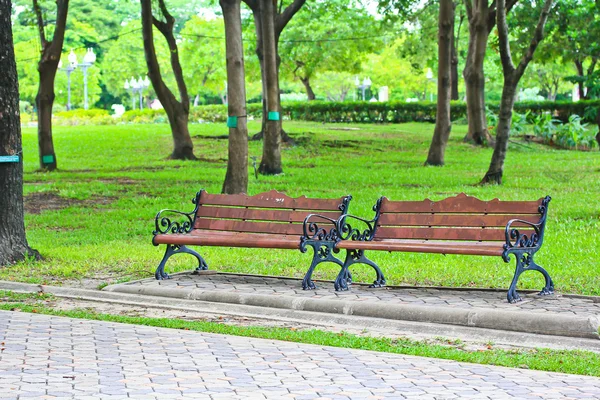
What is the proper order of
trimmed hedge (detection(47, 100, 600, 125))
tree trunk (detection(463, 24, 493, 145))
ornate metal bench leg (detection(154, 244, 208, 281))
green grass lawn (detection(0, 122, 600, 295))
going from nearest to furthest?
ornate metal bench leg (detection(154, 244, 208, 281))
green grass lawn (detection(0, 122, 600, 295))
tree trunk (detection(463, 24, 493, 145))
trimmed hedge (detection(47, 100, 600, 125))

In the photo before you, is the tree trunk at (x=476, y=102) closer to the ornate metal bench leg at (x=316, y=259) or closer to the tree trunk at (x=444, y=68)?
the tree trunk at (x=444, y=68)

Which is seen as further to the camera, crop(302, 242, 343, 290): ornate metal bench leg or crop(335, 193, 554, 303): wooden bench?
crop(302, 242, 343, 290): ornate metal bench leg

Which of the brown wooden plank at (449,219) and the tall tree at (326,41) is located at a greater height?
the tall tree at (326,41)

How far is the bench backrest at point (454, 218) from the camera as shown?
9125 millimetres

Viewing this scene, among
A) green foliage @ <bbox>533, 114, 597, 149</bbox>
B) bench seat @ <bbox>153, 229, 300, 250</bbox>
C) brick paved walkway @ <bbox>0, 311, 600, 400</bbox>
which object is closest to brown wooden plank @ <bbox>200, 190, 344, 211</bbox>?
bench seat @ <bbox>153, 229, 300, 250</bbox>

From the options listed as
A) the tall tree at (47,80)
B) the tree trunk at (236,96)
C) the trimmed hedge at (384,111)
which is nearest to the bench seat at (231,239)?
the tree trunk at (236,96)

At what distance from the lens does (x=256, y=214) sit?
35.1ft

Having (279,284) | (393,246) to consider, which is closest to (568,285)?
(393,246)

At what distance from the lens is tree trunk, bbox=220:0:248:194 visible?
53.3 ft

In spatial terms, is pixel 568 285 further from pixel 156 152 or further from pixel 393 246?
pixel 156 152

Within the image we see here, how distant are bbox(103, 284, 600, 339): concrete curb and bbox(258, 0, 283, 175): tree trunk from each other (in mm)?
13199

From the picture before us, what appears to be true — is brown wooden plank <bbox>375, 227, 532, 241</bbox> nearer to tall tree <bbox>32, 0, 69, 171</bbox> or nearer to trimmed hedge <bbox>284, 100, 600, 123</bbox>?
tall tree <bbox>32, 0, 69, 171</bbox>

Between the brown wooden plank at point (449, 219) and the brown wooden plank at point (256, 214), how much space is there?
56 cm

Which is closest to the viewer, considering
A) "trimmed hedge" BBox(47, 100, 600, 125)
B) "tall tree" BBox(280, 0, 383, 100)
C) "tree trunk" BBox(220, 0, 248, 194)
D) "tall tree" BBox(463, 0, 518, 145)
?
"tree trunk" BBox(220, 0, 248, 194)
